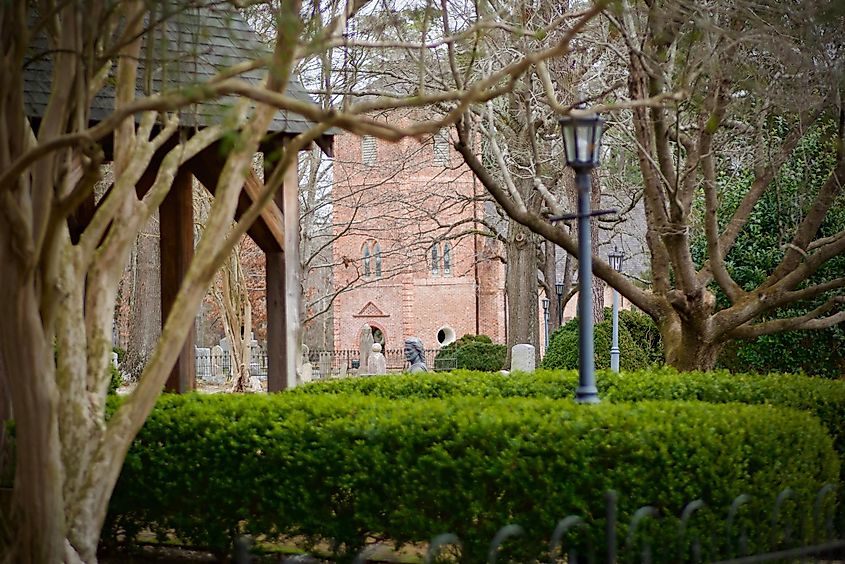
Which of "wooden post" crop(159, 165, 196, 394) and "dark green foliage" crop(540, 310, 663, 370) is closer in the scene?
"wooden post" crop(159, 165, 196, 394)

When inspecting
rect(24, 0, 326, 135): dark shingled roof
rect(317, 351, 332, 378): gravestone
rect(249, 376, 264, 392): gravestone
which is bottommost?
rect(249, 376, 264, 392): gravestone

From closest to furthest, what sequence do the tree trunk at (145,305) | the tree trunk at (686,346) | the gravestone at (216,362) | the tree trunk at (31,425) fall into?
the tree trunk at (31,425) < the tree trunk at (686,346) < the tree trunk at (145,305) < the gravestone at (216,362)

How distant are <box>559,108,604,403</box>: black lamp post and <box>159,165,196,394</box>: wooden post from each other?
16.9ft

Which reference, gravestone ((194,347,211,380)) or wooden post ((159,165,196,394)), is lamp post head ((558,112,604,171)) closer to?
wooden post ((159,165,196,394))

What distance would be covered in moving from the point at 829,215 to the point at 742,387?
686 centimetres

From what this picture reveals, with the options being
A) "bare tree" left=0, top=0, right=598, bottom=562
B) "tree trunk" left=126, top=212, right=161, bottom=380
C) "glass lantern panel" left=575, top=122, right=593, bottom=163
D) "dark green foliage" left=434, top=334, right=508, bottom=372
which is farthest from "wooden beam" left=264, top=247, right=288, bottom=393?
"dark green foliage" left=434, top=334, right=508, bottom=372

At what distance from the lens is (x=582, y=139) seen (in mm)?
7727

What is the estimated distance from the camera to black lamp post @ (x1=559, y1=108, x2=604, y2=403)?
770cm

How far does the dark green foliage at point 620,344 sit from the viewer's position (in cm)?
2066

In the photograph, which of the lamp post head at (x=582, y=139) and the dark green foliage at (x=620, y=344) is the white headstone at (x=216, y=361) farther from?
the lamp post head at (x=582, y=139)

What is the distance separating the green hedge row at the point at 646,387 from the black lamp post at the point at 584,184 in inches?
30.5

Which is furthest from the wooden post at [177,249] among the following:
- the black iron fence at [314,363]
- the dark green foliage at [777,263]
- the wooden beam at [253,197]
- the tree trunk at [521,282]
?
the black iron fence at [314,363]

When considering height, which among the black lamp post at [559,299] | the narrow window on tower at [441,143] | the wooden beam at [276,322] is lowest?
the wooden beam at [276,322]

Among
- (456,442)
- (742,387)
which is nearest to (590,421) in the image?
(456,442)
